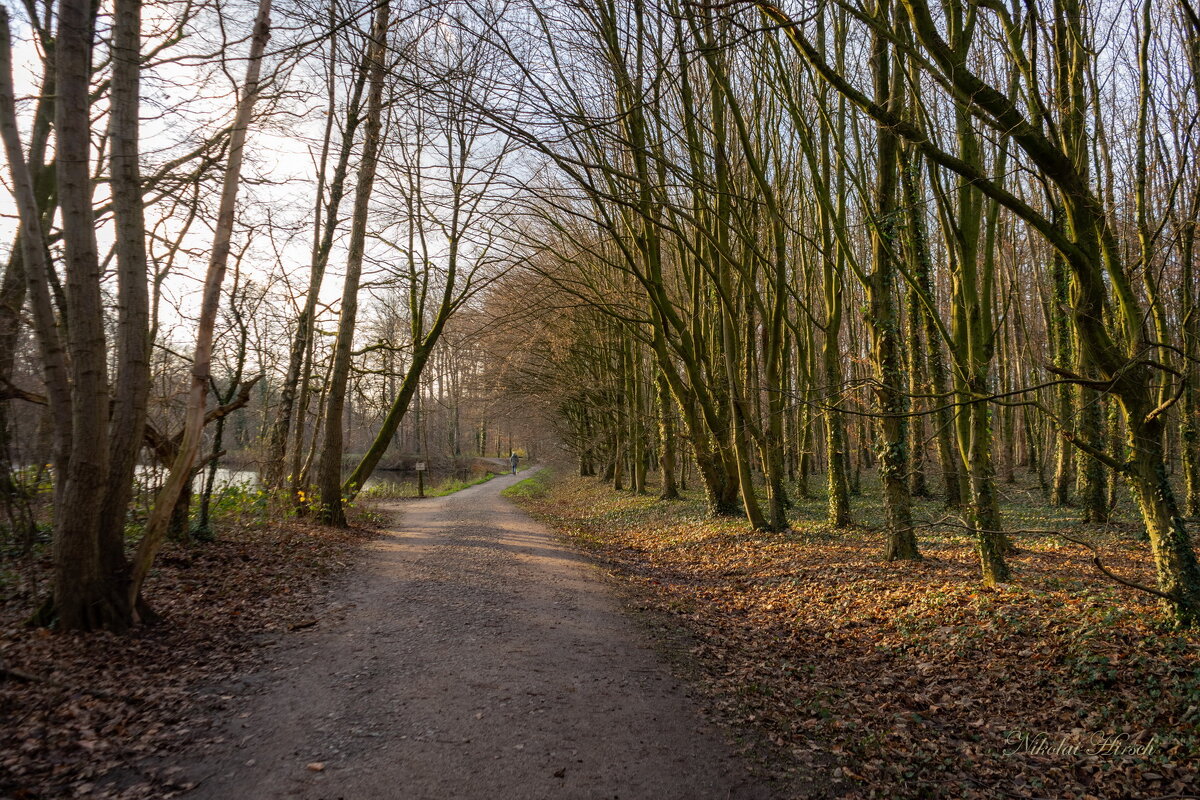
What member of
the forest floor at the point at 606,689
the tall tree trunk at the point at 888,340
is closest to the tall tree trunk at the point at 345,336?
the forest floor at the point at 606,689

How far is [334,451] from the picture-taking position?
13211 mm

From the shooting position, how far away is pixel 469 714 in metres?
4.56

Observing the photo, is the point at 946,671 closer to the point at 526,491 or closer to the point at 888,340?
the point at 888,340

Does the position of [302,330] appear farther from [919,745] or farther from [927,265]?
[919,745]

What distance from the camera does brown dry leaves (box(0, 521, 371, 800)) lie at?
11.6 feet

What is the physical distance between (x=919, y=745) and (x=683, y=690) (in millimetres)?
1765

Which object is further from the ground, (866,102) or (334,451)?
(866,102)

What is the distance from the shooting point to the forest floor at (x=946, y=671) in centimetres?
Result: 407

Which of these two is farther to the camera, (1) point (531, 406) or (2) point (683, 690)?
(1) point (531, 406)

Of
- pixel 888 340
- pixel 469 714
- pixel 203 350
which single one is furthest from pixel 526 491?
pixel 469 714

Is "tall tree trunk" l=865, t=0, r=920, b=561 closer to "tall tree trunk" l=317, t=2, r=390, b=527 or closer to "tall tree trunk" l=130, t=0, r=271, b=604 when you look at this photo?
"tall tree trunk" l=130, t=0, r=271, b=604

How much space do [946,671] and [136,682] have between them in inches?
259

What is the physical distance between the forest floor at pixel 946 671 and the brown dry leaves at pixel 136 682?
3781 millimetres

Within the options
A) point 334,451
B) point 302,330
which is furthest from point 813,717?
point 302,330
